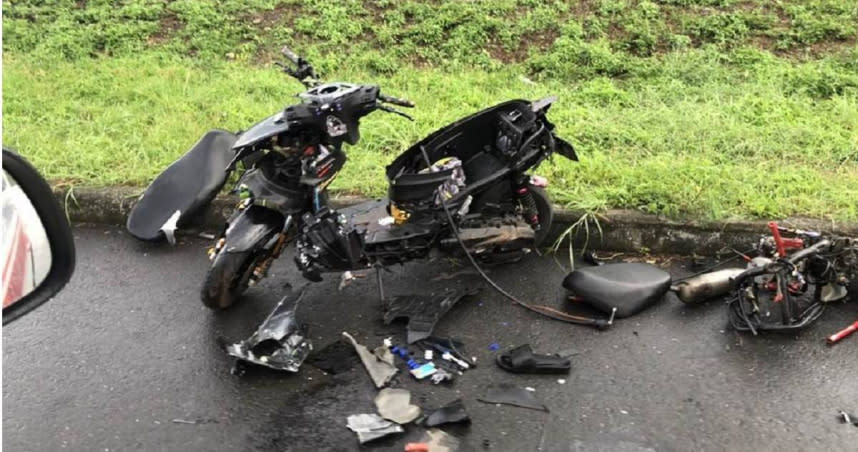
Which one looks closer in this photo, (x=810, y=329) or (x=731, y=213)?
(x=810, y=329)

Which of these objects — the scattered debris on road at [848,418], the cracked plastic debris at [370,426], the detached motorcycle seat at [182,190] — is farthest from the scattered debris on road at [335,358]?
the scattered debris on road at [848,418]

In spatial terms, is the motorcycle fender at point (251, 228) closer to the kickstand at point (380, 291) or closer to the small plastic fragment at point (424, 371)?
the kickstand at point (380, 291)

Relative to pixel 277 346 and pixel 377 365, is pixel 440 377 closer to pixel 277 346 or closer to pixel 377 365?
pixel 377 365

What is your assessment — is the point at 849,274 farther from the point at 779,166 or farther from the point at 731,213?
the point at 779,166

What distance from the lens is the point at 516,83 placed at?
714 centimetres

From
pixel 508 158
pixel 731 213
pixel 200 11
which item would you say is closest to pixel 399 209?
pixel 508 158

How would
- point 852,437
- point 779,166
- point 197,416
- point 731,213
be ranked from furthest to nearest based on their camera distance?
point 779,166 < point 731,213 < point 197,416 < point 852,437

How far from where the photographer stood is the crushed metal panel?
4160 millimetres

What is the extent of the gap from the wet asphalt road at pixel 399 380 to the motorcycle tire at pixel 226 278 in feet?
0.39

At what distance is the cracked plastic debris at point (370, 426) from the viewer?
3.39 meters

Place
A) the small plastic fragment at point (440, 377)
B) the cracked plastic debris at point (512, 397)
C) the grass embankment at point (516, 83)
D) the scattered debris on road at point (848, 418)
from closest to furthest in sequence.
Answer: the scattered debris on road at point (848, 418), the cracked plastic debris at point (512, 397), the small plastic fragment at point (440, 377), the grass embankment at point (516, 83)

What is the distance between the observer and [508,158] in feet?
15.1

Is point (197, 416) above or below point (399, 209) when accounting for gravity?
below

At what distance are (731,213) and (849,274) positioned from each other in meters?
0.88
